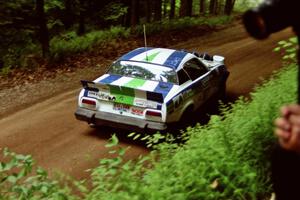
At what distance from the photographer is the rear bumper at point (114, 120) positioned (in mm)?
7672

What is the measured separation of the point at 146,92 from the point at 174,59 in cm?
159

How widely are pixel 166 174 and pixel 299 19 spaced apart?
2.48 m

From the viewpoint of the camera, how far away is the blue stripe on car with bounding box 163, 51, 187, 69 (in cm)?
846

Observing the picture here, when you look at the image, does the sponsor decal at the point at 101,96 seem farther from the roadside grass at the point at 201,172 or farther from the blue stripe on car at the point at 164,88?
the roadside grass at the point at 201,172

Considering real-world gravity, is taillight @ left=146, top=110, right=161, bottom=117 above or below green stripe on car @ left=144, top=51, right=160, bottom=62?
below

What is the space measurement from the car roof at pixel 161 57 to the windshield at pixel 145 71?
0.14 metres

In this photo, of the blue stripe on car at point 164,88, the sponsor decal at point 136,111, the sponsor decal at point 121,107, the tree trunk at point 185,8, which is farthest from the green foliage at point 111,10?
the sponsor decal at point 136,111

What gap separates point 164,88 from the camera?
7.89m

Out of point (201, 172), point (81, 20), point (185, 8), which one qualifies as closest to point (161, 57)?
point (201, 172)

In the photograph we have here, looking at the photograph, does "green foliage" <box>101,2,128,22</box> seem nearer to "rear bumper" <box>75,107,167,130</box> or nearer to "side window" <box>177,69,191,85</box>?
"side window" <box>177,69,191,85</box>

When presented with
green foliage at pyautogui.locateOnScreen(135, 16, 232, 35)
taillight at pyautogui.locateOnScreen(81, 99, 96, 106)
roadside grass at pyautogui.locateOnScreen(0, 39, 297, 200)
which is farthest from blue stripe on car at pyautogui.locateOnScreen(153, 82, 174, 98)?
green foliage at pyautogui.locateOnScreen(135, 16, 232, 35)

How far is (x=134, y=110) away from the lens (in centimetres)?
778

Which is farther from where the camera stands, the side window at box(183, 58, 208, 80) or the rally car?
the side window at box(183, 58, 208, 80)

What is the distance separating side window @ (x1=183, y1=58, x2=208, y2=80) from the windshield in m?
0.53
